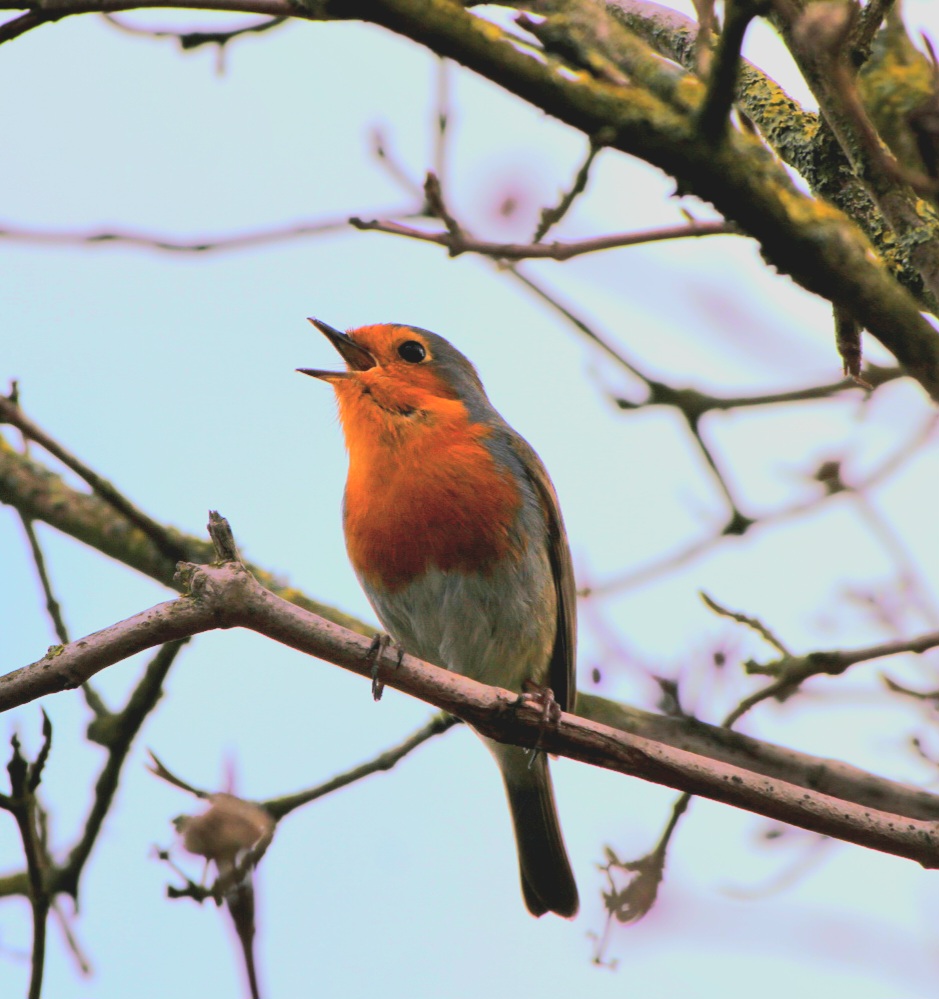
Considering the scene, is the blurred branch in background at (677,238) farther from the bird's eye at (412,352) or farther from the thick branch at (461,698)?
the bird's eye at (412,352)

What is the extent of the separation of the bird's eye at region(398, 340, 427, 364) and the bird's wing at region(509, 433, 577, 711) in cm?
80

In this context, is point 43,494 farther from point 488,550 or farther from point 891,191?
point 891,191

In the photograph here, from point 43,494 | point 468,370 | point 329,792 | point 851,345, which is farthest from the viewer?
point 468,370

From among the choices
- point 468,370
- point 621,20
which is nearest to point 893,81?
point 621,20

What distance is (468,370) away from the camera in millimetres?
6781

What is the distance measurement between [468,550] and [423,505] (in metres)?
0.27

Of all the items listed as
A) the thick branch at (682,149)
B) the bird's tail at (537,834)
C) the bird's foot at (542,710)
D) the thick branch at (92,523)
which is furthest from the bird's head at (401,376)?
the thick branch at (682,149)

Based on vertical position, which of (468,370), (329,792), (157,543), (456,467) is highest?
(468,370)

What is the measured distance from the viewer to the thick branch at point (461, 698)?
314 centimetres

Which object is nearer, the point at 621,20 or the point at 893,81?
the point at 893,81

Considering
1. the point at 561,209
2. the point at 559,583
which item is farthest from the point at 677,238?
the point at 559,583

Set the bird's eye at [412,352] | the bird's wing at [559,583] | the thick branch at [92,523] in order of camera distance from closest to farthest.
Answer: the thick branch at [92,523] → the bird's wing at [559,583] → the bird's eye at [412,352]

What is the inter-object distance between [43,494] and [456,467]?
1942 mm

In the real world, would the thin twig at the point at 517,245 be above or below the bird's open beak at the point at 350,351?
below
